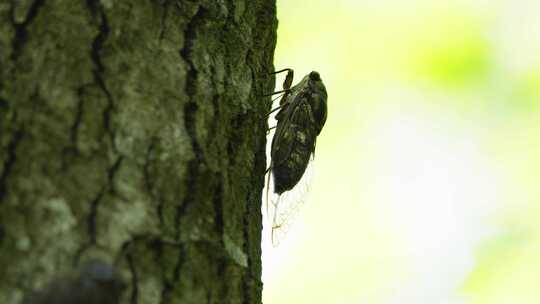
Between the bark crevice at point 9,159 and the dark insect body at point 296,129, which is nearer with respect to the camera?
the bark crevice at point 9,159

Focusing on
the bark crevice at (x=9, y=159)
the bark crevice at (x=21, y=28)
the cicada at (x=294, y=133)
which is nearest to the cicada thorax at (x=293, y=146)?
the cicada at (x=294, y=133)

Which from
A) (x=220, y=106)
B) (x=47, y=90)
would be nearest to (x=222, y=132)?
(x=220, y=106)

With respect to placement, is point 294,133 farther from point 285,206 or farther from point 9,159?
point 9,159

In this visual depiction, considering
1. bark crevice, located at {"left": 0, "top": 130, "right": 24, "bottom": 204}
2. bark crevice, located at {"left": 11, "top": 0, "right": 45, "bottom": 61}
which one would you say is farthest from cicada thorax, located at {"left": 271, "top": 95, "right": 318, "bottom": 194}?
bark crevice, located at {"left": 0, "top": 130, "right": 24, "bottom": 204}

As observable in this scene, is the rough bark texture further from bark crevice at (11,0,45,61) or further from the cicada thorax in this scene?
the cicada thorax

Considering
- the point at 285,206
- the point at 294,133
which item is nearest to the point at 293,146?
the point at 294,133

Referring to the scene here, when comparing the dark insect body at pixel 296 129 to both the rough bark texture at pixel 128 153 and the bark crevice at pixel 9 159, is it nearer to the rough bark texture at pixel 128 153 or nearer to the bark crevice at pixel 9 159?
the rough bark texture at pixel 128 153

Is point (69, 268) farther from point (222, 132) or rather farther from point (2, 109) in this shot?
point (222, 132)
